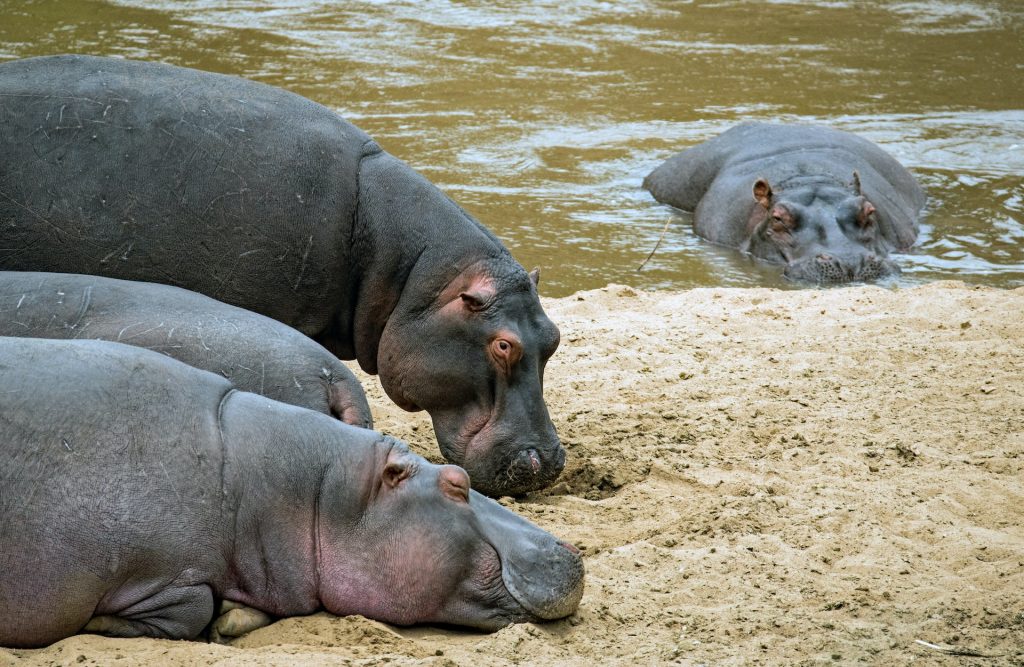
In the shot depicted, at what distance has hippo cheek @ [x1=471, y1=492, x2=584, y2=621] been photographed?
3.58 meters

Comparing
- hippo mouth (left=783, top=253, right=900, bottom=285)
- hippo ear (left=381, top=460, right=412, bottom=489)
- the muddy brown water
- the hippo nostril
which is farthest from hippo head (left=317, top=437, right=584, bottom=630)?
hippo mouth (left=783, top=253, right=900, bottom=285)

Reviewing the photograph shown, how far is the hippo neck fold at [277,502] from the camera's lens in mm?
3457

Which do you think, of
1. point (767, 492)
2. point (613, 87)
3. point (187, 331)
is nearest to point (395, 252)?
point (187, 331)

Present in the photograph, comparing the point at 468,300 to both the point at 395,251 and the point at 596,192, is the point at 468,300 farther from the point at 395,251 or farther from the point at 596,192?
the point at 596,192

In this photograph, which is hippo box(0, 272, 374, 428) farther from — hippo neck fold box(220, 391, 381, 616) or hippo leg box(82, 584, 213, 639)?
hippo leg box(82, 584, 213, 639)

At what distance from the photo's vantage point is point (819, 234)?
30.2 feet

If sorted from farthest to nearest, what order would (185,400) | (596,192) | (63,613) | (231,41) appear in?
(231,41), (596,192), (185,400), (63,613)

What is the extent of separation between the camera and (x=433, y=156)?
11.0 m

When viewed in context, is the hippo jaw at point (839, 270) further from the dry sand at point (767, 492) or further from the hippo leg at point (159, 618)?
the hippo leg at point (159, 618)

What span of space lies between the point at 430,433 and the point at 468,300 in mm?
730

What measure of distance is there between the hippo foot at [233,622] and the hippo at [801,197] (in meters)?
5.97

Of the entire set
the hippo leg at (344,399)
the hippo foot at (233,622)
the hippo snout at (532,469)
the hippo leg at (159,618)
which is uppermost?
the hippo leg at (344,399)

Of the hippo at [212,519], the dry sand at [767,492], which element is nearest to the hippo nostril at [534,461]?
the dry sand at [767,492]

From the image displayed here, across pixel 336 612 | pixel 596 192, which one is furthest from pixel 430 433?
pixel 596 192
